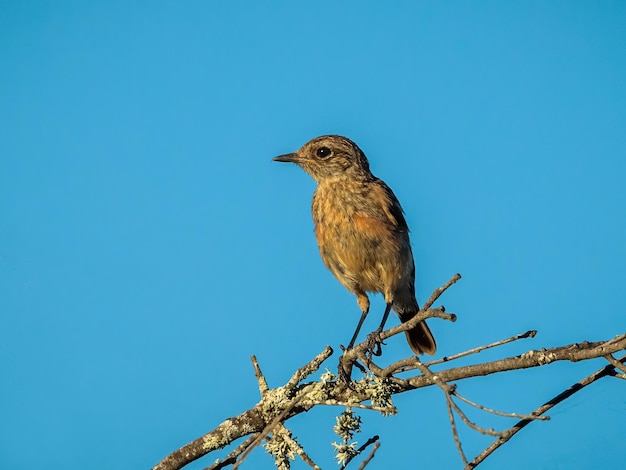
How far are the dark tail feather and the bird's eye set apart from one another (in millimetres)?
1946

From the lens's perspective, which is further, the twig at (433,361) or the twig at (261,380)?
the twig at (261,380)

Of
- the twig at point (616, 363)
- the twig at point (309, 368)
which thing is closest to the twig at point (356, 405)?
the twig at point (309, 368)

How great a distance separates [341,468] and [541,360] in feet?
3.94

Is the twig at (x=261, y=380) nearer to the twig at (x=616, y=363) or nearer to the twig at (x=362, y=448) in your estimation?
the twig at (x=362, y=448)

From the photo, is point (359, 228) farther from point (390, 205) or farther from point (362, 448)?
point (362, 448)

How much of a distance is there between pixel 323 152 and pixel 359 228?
1213 millimetres

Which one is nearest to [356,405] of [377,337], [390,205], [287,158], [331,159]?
[377,337]

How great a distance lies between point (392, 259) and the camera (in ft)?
24.6

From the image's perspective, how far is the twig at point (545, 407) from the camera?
3852mm

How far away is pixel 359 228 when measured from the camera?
748 cm

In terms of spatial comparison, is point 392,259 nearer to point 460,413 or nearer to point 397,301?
point 397,301

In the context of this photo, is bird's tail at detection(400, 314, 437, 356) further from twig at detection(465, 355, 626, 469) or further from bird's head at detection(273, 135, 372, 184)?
twig at detection(465, 355, 626, 469)

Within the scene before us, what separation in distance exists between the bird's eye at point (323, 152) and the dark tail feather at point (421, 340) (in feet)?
6.38

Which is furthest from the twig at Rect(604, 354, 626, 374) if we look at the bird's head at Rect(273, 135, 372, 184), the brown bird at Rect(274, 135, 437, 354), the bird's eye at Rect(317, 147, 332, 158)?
the bird's eye at Rect(317, 147, 332, 158)
